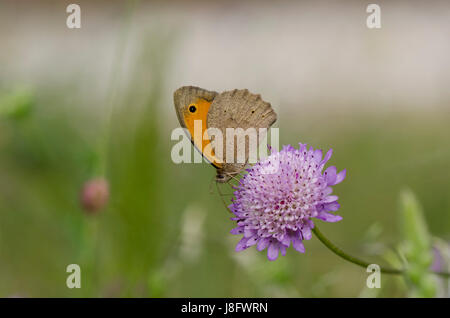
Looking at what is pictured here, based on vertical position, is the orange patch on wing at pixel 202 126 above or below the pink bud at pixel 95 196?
above

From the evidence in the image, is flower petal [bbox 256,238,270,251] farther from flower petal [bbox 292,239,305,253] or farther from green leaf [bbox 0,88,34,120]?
green leaf [bbox 0,88,34,120]

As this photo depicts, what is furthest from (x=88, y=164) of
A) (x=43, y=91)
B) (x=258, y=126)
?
(x=43, y=91)

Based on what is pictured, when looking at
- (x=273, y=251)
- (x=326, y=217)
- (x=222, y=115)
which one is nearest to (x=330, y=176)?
(x=326, y=217)

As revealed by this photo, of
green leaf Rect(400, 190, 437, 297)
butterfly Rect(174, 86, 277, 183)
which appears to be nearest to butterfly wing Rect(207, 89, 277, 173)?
butterfly Rect(174, 86, 277, 183)

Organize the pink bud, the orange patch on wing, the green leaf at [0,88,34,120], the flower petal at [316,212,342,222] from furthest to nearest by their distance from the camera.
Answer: the green leaf at [0,88,34,120]
the pink bud
the orange patch on wing
the flower petal at [316,212,342,222]

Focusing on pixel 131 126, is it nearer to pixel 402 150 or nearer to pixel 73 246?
pixel 73 246

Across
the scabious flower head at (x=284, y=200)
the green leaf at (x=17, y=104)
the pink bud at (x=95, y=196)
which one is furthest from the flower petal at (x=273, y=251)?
the green leaf at (x=17, y=104)

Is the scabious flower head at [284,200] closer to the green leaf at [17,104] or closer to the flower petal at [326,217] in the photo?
the flower petal at [326,217]
